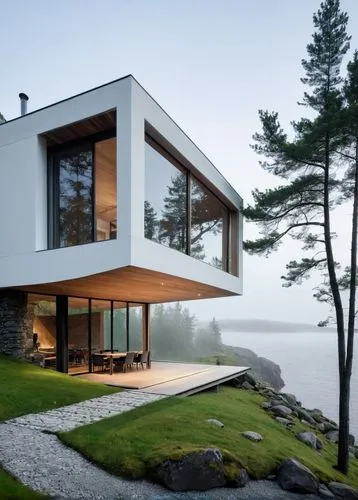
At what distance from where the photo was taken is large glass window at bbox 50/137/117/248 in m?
9.08

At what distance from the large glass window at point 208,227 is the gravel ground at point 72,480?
699cm

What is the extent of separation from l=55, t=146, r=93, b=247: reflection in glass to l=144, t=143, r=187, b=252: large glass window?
139cm

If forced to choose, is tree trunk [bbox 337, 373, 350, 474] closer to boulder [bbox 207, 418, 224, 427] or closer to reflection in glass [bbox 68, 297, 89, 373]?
boulder [bbox 207, 418, 224, 427]

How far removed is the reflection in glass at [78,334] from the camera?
1270 cm

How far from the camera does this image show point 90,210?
9.20m

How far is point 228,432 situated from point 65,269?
16.2ft

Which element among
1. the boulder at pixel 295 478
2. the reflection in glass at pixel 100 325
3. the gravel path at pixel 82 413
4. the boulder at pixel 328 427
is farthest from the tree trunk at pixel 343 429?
the reflection in glass at pixel 100 325

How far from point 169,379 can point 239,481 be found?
7.00 metres

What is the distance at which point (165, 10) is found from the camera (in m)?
14.9

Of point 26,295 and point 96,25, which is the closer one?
point 26,295

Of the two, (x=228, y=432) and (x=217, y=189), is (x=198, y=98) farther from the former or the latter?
(x=228, y=432)

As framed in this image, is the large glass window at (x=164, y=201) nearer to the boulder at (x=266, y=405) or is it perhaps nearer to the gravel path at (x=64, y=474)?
the gravel path at (x=64, y=474)

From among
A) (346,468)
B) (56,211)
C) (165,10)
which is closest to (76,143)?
(56,211)

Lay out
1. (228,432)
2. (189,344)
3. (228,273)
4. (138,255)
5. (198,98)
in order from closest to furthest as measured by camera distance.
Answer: (228,432), (138,255), (228,273), (198,98), (189,344)
